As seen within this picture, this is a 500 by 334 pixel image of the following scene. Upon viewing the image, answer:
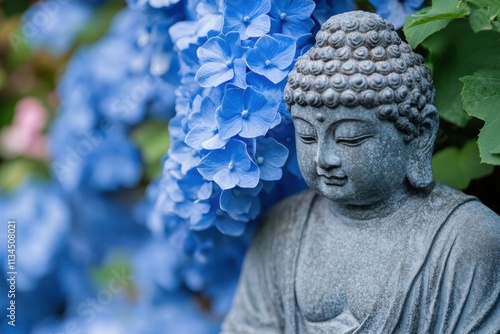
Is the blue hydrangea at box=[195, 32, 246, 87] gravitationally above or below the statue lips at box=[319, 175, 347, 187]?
above

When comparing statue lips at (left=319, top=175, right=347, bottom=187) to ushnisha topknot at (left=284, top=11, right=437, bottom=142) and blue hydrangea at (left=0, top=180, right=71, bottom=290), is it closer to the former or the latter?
ushnisha topknot at (left=284, top=11, right=437, bottom=142)

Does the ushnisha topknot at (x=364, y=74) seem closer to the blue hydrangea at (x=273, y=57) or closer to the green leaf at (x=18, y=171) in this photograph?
the blue hydrangea at (x=273, y=57)

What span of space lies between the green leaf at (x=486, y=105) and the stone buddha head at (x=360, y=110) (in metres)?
0.08

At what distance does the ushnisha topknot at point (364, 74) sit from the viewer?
152cm

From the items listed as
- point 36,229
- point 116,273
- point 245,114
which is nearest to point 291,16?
point 245,114

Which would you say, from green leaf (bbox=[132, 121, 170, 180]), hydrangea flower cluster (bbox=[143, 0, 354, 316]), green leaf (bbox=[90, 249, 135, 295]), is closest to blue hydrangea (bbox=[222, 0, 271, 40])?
hydrangea flower cluster (bbox=[143, 0, 354, 316])

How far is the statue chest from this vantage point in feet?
5.34

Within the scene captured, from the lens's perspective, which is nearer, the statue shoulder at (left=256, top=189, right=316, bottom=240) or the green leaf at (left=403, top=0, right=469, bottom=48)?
the green leaf at (left=403, top=0, right=469, bottom=48)

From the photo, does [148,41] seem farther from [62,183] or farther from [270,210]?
[62,183]

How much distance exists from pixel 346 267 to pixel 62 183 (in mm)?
1668

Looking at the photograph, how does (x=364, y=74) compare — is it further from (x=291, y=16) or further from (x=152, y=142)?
(x=152, y=142)

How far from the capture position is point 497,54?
6.06ft

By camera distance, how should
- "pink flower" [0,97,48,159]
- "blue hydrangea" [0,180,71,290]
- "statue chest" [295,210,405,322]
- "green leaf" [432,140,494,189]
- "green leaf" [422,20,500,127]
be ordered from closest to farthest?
"statue chest" [295,210,405,322] → "green leaf" [422,20,500,127] → "green leaf" [432,140,494,189] → "blue hydrangea" [0,180,71,290] → "pink flower" [0,97,48,159]

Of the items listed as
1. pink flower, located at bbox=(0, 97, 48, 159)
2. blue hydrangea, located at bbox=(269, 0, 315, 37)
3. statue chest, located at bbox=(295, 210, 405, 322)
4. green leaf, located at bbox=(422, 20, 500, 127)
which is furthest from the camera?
pink flower, located at bbox=(0, 97, 48, 159)
